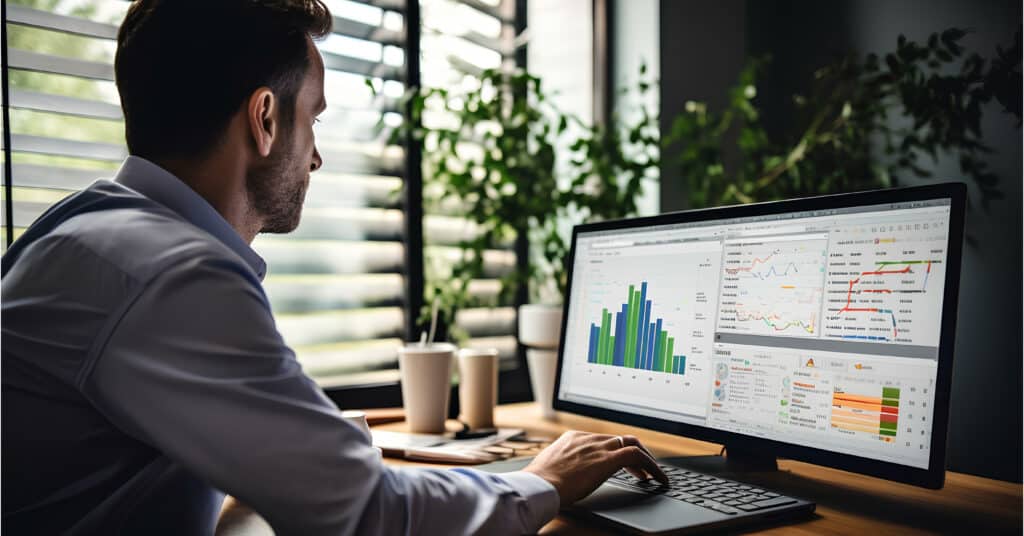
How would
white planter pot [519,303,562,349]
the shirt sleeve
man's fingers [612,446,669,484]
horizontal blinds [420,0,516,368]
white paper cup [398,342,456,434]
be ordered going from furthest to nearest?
horizontal blinds [420,0,516,368] < white planter pot [519,303,562,349] < white paper cup [398,342,456,434] < man's fingers [612,446,669,484] < the shirt sleeve

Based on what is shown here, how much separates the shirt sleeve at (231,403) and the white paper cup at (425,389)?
79 cm

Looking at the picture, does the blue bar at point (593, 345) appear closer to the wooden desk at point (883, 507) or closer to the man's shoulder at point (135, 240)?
the wooden desk at point (883, 507)

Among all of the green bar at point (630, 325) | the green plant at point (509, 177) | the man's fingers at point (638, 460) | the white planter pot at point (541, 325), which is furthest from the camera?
the green plant at point (509, 177)

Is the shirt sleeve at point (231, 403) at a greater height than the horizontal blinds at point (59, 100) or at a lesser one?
lesser

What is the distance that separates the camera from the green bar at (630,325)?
1228 mm

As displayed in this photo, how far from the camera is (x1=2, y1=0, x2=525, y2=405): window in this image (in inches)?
58.9

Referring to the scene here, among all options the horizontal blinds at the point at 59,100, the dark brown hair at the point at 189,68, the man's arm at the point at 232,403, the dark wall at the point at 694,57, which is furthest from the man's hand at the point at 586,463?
the dark wall at the point at 694,57

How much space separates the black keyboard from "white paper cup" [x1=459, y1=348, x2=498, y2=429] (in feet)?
1.75

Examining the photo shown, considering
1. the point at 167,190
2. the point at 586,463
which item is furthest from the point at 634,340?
the point at 167,190

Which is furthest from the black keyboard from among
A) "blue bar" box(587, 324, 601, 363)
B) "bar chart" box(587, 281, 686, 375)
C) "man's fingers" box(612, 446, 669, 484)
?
"blue bar" box(587, 324, 601, 363)

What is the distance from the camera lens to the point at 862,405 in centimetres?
91

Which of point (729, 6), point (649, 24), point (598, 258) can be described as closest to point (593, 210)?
point (598, 258)

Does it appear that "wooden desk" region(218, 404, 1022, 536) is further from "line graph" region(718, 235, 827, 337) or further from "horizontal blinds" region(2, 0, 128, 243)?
"horizontal blinds" region(2, 0, 128, 243)

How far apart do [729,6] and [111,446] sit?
6.48 feet
